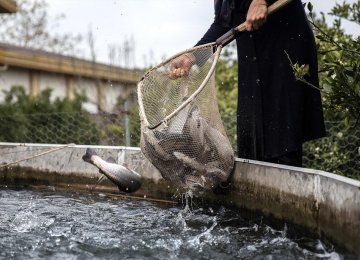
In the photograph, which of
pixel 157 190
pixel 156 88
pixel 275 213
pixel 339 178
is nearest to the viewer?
pixel 339 178

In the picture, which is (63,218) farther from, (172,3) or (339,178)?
(172,3)

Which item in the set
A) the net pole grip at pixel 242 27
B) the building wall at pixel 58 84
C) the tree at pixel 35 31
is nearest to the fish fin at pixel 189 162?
the net pole grip at pixel 242 27

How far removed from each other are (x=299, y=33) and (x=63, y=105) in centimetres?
657

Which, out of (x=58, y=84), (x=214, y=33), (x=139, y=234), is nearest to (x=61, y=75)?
(x=58, y=84)

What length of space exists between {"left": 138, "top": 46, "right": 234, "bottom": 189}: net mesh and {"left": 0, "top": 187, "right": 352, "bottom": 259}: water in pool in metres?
0.28

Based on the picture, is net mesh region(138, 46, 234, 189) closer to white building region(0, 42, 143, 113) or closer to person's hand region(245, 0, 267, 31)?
person's hand region(245, 0, 267, 31)

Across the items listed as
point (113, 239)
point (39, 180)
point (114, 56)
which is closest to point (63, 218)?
point (113, 239)

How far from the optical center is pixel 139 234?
278 centimetres

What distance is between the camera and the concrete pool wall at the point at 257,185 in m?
2.23

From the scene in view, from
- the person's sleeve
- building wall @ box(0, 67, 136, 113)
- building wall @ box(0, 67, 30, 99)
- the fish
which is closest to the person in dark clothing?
the person's sleeve

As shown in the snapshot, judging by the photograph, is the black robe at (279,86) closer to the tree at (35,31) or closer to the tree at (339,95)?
the tree at (339,95)

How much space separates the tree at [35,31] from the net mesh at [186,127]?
1642 centimetres

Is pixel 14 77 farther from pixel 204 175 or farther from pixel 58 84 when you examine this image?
pixel 204 175

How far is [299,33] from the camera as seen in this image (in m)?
3.35
